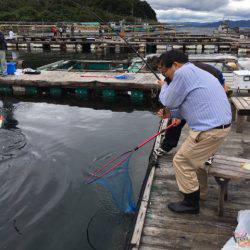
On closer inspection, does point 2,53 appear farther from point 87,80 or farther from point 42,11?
point 42,11

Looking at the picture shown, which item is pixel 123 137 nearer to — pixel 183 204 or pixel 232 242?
pixel 183 204

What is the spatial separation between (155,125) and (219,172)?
8245 millimetres

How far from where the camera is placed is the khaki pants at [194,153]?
425cm

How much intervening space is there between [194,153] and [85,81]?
11.7 m

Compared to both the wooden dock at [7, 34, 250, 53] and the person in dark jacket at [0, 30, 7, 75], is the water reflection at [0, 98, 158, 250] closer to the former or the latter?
→ the person in dark jacket at [0, 30, 7, 75]

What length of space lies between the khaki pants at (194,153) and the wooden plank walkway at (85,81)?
1052 cm

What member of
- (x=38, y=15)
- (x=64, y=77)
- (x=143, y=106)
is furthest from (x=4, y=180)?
(x=38, y=15)

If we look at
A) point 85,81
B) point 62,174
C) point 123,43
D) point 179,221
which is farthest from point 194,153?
point 123,43

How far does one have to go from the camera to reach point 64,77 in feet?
54.9

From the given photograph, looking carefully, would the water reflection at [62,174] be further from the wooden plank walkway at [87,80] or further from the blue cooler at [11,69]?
the blue cooler at [11,69]

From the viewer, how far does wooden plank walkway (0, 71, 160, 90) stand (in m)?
15.1

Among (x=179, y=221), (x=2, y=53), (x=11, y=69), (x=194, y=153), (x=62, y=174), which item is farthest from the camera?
(x=11, y=69)

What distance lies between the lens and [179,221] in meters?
4.83

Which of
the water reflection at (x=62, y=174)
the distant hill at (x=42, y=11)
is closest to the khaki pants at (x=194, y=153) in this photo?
the water reflection at (x=62, y=174)
